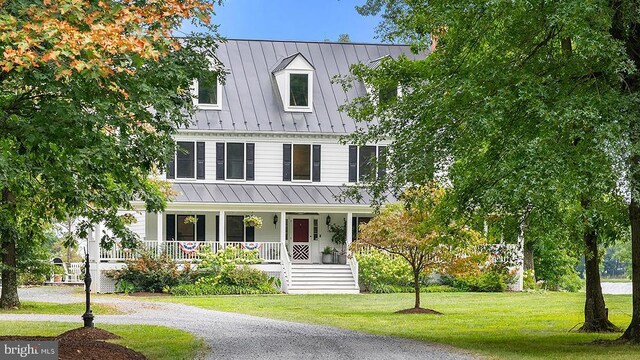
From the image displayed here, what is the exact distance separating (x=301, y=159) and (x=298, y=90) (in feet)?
9.19

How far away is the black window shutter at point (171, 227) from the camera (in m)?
37.7

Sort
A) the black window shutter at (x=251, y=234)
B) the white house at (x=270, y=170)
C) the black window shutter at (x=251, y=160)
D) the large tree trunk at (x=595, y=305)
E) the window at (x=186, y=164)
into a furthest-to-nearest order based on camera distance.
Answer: the black window shutter at (x=251, y=234)
the black window shutter at (x=251, y=160)
the window at (x=186, y=164)
the white house at (x=270, y=170)
the large tree trunk at (x=595, y=305)

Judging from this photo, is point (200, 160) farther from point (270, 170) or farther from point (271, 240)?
point (271, 240)

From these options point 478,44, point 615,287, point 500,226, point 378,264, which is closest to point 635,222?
point 500,226

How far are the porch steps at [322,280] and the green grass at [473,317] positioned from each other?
6.50 feet

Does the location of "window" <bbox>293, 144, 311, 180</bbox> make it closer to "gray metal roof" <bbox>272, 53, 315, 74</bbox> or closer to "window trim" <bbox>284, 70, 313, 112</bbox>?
"window trim" <bbox>284, 70, 313, 112</bbox>

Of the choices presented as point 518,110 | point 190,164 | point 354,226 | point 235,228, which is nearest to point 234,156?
point 190,164

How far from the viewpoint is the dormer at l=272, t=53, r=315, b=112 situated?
125 feet

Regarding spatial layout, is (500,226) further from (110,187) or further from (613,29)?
(110,187)

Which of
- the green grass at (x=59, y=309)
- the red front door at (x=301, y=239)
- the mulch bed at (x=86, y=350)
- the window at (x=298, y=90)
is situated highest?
the window at (x=298, y=90)

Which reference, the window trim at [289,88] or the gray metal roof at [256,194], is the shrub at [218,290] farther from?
the window trim at [289,88]

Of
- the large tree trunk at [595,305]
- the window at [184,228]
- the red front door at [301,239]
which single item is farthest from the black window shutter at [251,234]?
the large tree trunk at [595,305]

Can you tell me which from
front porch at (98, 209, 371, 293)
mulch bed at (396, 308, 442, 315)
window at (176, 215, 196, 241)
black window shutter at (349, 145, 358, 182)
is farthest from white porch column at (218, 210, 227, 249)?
mulch bed at (396, 308, 442, 315)

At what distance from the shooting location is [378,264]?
3553 centimetres
